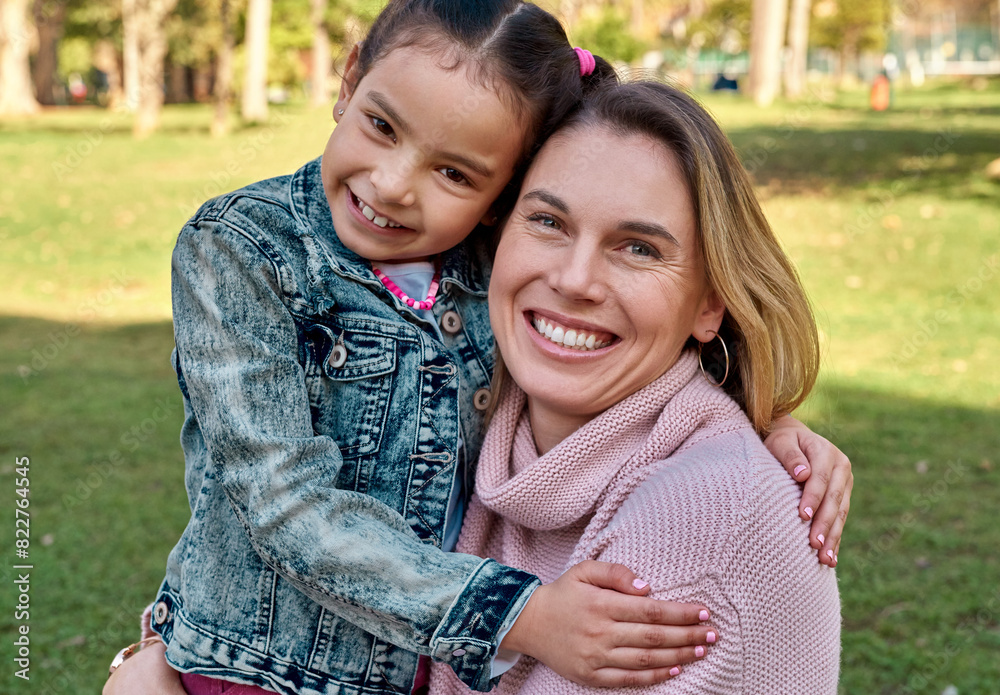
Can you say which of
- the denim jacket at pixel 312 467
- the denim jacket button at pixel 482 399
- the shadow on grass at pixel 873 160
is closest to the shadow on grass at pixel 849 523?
the denim jacket at pixel 312 467

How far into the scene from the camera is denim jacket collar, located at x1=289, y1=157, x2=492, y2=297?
7.20 feet

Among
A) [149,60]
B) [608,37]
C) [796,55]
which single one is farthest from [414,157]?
[796,55]

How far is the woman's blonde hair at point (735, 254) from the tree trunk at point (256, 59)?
1001 inches

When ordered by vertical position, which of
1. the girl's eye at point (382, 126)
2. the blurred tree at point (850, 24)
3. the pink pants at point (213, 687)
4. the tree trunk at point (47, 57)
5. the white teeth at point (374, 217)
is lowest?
the tree trunk at point (47, 57)

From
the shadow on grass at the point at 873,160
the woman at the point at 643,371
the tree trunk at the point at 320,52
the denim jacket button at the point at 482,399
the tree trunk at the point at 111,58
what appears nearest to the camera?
the woman at the point at 643,371

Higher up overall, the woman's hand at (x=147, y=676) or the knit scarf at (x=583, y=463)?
the knit scarf at (x=583, y=463)

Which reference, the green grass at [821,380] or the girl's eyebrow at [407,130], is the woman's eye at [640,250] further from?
the green grass at [821,380]

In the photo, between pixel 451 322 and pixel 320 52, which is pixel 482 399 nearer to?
A: pixel 451 322

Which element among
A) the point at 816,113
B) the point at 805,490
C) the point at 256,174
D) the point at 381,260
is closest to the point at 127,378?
the point at 381,260

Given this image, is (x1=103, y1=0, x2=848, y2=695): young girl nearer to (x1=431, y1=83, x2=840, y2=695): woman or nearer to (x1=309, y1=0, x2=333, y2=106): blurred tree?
(x1=431, y1=83, x2=840, y2=695): woman

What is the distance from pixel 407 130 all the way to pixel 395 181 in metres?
0.12

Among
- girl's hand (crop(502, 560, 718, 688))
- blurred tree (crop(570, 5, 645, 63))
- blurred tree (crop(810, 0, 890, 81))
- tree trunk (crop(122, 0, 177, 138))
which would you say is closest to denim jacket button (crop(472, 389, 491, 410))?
girl's hand (crop(502, 560, 718, 688))

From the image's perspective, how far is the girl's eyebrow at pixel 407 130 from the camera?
7.16ft

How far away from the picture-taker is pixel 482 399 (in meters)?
2.32
